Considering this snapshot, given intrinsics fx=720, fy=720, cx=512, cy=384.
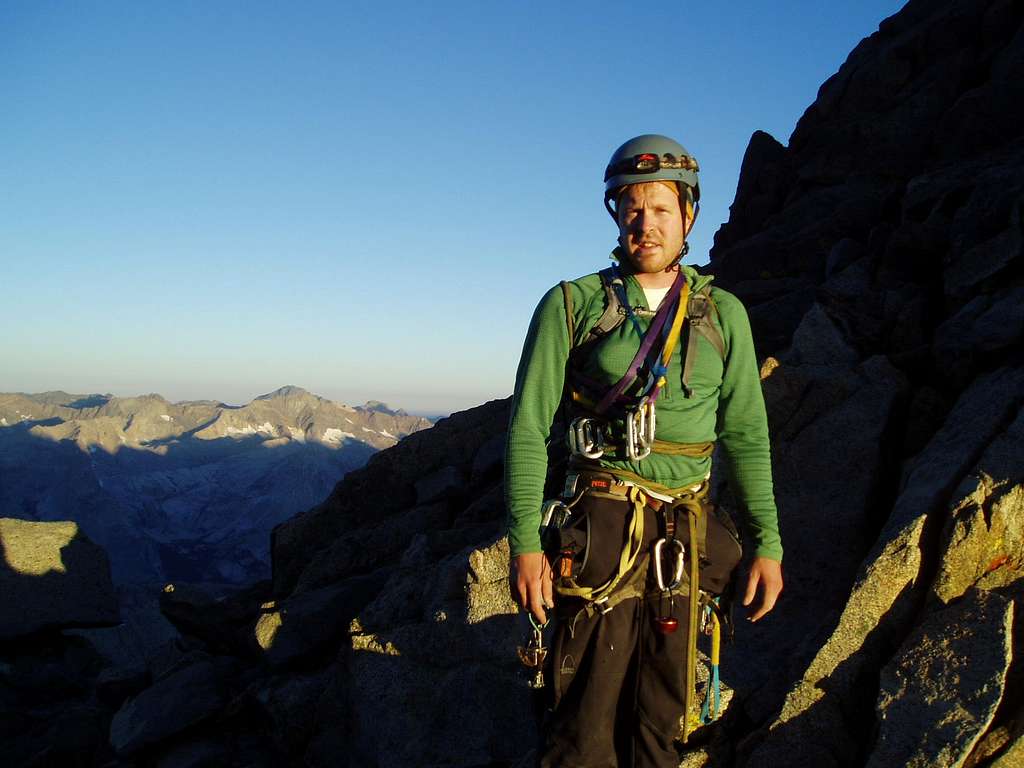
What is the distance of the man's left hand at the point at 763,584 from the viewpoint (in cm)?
567

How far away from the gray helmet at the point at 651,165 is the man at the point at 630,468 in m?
0.01

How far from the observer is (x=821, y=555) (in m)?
9.42

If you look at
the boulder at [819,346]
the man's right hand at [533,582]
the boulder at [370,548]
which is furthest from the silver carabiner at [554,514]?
the boulder at [370,548]

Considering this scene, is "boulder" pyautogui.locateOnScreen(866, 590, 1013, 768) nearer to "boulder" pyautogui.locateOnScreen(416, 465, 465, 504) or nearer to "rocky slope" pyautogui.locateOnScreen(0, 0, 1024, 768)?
"rocky slope" pyautogui.locateOnScreen(0, 0, 1024, 768)

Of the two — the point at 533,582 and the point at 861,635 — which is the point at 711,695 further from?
the point at 533,582

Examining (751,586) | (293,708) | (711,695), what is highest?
(751,586)

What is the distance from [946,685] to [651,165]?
16.2 ft

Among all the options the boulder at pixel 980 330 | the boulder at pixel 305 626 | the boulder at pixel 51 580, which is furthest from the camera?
the boulder at pixel 51 580

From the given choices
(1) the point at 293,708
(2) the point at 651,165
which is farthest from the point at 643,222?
(1) the point at 293,708

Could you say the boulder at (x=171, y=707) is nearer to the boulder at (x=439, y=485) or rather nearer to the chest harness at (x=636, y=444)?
the boulder at (x=439, y=485)

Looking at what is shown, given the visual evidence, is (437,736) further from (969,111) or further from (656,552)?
(969,111)

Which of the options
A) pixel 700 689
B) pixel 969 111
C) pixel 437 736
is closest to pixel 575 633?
pixel 700 689

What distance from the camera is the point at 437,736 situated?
407 inches

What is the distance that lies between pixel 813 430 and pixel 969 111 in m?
15.6
